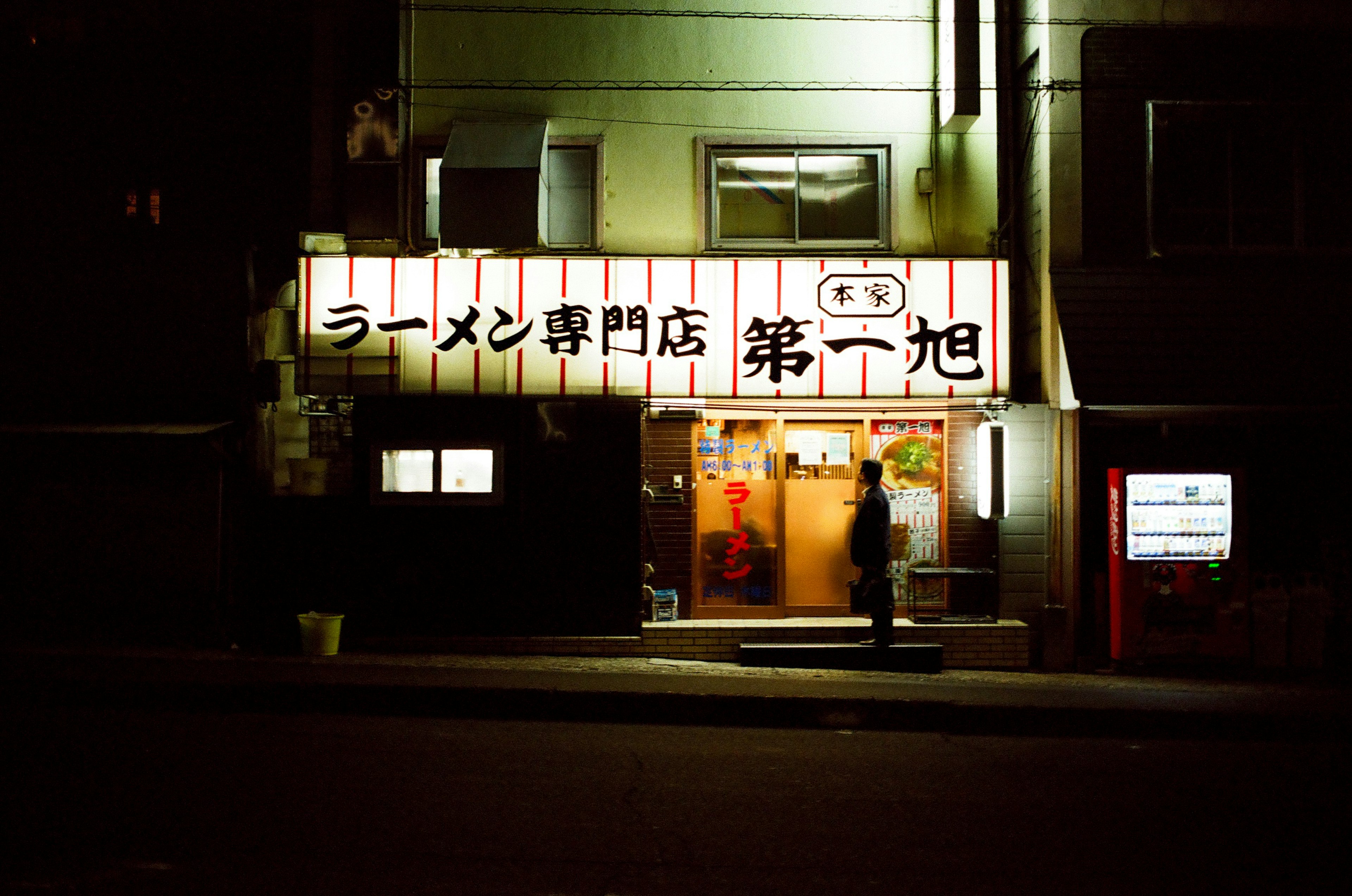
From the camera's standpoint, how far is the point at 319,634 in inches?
432

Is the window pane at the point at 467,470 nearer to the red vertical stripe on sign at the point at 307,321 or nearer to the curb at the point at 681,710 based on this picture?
the red vertical stripe on sign at the point at 307,321

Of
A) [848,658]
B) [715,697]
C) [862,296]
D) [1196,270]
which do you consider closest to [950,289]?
[862,296]

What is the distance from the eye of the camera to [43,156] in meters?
12.8

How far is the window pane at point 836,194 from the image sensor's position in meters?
11.8

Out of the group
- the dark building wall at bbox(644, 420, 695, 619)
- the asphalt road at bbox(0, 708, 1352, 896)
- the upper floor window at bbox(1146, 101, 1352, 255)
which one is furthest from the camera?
the dark building wall at bbox(644, 420, 695, 619)

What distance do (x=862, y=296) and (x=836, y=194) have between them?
161cm

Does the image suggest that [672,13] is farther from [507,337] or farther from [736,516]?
[736,516]

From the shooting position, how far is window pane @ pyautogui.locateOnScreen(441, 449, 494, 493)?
1134 centimetres

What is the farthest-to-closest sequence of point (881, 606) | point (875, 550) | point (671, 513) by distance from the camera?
point (671, 513)
point (881, 606)
point (875, 550)

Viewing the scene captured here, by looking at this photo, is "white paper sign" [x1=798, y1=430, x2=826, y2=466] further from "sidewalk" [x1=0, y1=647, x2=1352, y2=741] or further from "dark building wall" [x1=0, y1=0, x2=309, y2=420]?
"dark building wall" [x1=0, y1=0, x2=309, y2=420]

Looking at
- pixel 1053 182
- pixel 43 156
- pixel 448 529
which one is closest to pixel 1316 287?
pixel 1053 182

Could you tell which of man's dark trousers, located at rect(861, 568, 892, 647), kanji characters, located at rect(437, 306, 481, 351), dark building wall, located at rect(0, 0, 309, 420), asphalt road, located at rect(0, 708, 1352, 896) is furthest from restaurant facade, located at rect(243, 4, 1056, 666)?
asphalt road, located at rect(0, 708, 1352, 896)

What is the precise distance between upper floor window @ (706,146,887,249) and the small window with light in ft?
13.7

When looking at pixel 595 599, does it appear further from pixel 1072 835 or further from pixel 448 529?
pixel 1072 835
